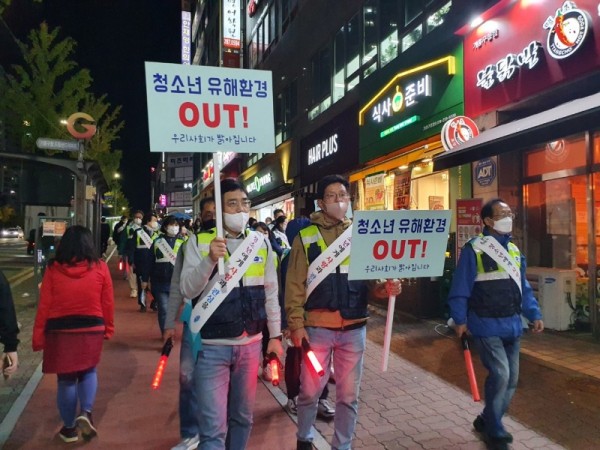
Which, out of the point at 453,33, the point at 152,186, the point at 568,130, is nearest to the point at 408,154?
the point at 453,33

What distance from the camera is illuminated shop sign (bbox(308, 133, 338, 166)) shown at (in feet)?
54.0

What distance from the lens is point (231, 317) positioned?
3.13 meters

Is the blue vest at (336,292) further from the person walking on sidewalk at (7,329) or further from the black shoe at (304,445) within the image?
the person walking on sidewalk at (7,329)

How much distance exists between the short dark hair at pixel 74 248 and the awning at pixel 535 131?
5481 millimetres

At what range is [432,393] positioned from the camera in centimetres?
538

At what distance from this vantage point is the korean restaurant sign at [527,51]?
7160 mm

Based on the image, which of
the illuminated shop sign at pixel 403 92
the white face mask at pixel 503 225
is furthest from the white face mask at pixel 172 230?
the illuminated shop sign at pixel 403 92

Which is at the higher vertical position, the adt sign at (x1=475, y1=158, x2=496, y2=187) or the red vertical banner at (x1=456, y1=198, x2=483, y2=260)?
the adt sign at (x1=475, y1=158, x2=496, y2=187)

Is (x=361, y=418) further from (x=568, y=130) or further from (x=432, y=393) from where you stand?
(x=568, y=130)

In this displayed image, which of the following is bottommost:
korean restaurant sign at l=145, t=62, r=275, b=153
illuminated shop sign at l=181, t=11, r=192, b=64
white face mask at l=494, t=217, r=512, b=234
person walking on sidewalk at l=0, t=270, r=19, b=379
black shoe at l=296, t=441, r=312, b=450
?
black shoe at l=296, t=441, r=312, b=450

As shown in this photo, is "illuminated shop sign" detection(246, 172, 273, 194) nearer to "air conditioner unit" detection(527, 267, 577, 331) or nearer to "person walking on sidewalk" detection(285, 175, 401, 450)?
"air conditioner unit" detection(527, 267, 577, 331)

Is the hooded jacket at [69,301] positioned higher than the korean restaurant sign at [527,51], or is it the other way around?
the korean restaurant sign at [527,51]

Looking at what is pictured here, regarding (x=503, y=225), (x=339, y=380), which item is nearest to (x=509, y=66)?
(x=503, y=225)

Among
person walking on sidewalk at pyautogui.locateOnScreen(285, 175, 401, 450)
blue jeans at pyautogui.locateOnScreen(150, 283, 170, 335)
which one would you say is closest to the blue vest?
person walking on sidewalk at pyautogui.locateOnScreen(285, 175, 401, 450)
